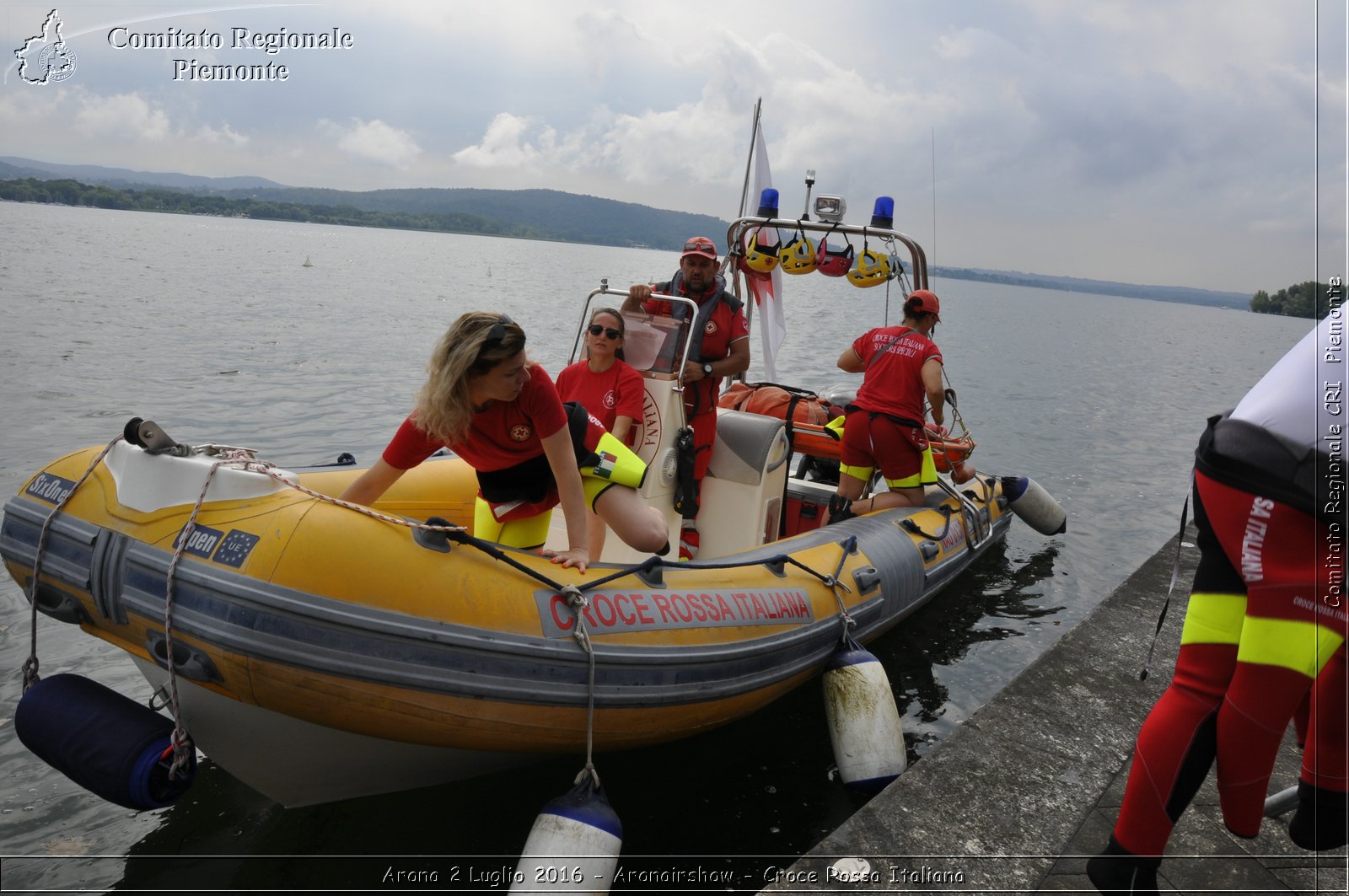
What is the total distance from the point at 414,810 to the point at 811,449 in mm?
3534

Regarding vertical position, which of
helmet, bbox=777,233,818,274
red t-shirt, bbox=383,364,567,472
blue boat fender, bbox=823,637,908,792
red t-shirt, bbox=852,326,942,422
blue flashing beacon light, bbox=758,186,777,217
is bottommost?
blue boat fender, bbox=823,637,908,792

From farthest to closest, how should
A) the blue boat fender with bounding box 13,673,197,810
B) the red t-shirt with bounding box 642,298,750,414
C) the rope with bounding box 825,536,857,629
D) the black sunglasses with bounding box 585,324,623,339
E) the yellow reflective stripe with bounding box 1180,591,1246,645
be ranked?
the red t-shirt with bounding box 642,298,750,414, the black sunglasses with bounding box 585,324,623,339, the rope with bounding box 825,536,857,629, the blue boat fender with bounding box 13,673,197,810, the yellow reflective stripe with bounding box 1180,591,1246,645

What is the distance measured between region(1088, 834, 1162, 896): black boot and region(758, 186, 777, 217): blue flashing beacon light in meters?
4.63

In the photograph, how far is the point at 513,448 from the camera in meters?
2.87

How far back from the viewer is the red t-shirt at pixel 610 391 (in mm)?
4344

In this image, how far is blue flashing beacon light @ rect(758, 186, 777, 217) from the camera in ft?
19.4

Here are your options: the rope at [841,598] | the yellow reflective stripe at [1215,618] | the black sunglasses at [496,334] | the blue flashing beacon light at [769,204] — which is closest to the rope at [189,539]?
the black sunglasses at [496,334]

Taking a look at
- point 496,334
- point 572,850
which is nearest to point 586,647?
point 572,850

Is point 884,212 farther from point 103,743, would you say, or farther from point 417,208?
point 417,208

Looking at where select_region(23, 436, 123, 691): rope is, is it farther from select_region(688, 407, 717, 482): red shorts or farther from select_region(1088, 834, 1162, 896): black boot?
select_region(1088, 834, 1162, 896): black boot

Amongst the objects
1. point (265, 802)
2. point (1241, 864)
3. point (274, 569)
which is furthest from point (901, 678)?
point (274, 569)

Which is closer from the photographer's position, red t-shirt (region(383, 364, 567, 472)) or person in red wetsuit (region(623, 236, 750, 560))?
red t-shirt (region(383, 364, 567, 472))

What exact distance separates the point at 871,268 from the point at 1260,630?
13.3 feet

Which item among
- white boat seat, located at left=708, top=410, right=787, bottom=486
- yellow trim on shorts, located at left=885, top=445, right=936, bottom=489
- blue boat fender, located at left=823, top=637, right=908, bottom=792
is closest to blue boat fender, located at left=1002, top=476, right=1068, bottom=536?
yellow trim on shorts, located at left=885, top=445, right=936, bottom=489
